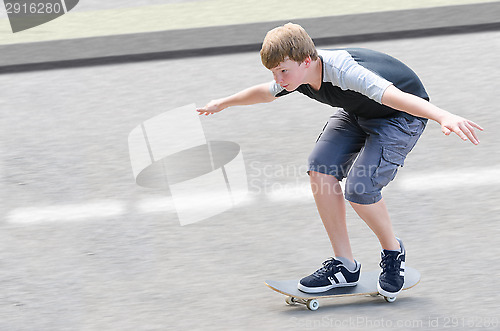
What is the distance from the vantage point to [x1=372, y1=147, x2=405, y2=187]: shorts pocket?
425cm

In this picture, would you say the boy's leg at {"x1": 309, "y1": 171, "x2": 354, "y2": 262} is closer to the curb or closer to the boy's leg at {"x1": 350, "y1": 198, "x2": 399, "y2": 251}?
the boy's leg at {"x1": 350, "y1": 198, "x2": 399, "y2": 251}

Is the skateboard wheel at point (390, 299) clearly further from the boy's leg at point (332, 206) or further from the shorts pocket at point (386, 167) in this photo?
the shorts pocket at point (386, 167)

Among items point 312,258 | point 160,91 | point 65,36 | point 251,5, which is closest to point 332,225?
point 312,258

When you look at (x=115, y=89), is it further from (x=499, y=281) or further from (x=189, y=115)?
(x=499, y=281)

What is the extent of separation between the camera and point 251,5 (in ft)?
36.5

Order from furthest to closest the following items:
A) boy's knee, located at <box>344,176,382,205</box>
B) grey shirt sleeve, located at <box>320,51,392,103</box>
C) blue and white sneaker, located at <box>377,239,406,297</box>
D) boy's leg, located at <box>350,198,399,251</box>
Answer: blue and white sneaker, located at <box>377,239,406,297</box> < boy's leg, located at <box>350,198,399,251</box> < boy's knee, located at <box>344,176,382,205</box> < grey shirt sleeve, located at <box>320,51,392,103</box>

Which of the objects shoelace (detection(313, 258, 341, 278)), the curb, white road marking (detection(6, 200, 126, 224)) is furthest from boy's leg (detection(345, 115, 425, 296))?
the curb

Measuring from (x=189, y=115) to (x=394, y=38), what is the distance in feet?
8.88

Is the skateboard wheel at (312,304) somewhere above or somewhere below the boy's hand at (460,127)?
below

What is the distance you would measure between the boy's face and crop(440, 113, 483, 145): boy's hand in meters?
0.70

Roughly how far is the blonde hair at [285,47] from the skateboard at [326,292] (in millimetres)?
1127

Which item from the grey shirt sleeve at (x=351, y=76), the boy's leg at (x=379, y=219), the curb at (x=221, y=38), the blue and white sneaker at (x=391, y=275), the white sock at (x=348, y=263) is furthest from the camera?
the curb at (x=221, y=38)

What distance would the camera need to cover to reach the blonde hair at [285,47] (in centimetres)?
402

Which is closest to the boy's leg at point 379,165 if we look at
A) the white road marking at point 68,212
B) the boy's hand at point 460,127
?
the boy's hand at point 460,127
